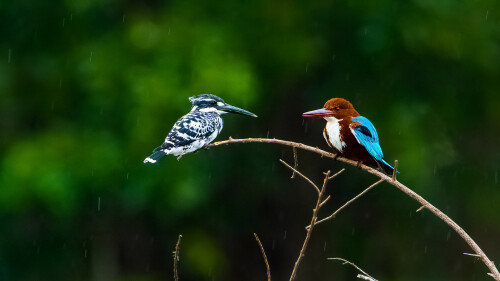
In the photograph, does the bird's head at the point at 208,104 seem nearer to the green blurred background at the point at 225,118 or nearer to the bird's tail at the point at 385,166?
the bird's tail at the point at 385,166

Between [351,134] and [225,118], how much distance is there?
5475mm

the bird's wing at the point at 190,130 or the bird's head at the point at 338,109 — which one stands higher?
the bird's head at the point at 338,109

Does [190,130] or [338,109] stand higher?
[338,109]

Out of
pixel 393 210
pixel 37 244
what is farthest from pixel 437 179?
pixel 37 244

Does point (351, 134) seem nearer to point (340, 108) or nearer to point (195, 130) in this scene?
point (340, 108)

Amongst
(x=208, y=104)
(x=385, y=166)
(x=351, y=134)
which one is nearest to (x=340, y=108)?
(x=351, y=134)

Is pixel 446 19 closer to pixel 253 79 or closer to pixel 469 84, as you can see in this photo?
pixel 469 84

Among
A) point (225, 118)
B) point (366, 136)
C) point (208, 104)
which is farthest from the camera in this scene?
point (225, 118)

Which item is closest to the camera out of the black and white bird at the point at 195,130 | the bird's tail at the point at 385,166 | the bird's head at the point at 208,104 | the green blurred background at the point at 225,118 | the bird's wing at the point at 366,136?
the black and white bird at the point at 195,130

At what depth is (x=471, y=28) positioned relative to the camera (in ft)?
28.6

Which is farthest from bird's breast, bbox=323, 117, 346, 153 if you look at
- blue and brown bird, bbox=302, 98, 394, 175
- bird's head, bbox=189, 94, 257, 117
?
bird's head, bbox=189, 94, 257, 117

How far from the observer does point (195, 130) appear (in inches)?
121

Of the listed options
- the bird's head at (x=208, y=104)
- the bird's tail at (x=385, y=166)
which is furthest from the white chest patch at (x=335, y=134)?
the bird's head at (x=208, y=104)

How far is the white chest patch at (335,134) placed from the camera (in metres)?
3.14
